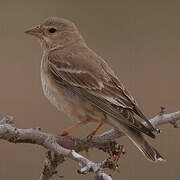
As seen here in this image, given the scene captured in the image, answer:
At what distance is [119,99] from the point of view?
20.8 feet

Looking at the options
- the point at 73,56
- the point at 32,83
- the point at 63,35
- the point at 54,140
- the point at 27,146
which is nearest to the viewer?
the point at 54,140

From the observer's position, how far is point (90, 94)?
6.41m

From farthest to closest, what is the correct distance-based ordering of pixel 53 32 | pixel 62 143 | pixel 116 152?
pixel 53 32
pixel 62 143
pixel 116 152

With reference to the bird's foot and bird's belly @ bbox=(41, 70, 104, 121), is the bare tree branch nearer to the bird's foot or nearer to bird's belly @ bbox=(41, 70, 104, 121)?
the bird's foot

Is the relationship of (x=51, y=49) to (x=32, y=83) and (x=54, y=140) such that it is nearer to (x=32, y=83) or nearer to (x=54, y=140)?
(x=54, y=140)

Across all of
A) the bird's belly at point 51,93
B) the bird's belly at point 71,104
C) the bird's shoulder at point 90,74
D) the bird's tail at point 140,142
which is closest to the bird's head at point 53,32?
the bird's shoulder at point 90,74

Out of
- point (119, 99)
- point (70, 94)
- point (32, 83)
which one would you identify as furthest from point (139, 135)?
point (32, 83)

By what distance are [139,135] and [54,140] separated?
116 cm

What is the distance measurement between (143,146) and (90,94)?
2.72ft

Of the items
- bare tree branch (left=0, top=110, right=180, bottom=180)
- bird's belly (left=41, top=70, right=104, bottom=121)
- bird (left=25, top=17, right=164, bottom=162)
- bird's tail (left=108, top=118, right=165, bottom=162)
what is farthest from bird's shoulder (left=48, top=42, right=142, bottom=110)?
bare tree branch (left=0, top=110, right=180, bottom=180)

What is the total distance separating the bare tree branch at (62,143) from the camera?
175 inches

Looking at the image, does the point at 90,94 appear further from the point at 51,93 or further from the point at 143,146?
the point at 143,146

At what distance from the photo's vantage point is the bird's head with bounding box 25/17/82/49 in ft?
24.5

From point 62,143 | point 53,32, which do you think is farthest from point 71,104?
point 53,32
